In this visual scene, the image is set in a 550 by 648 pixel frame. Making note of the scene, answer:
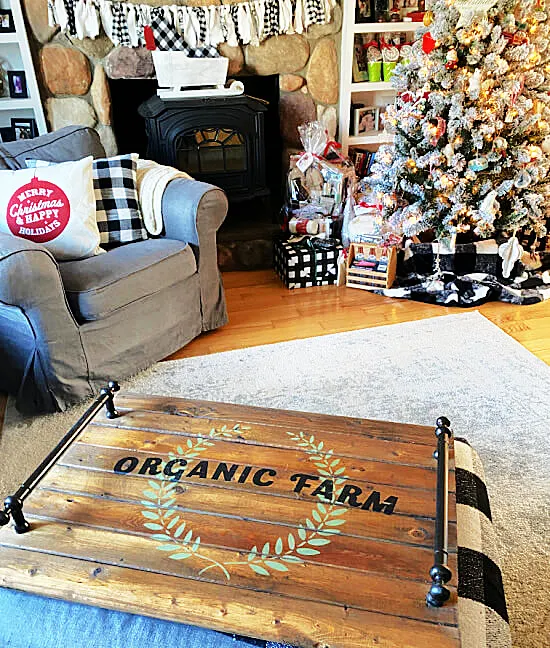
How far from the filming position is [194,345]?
2.75 meters

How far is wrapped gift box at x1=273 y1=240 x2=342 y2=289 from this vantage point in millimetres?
3227

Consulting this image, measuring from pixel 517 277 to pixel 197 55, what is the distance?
213cm

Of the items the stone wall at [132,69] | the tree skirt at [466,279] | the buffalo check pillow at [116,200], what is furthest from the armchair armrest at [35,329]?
the tree skirt at [466,279]

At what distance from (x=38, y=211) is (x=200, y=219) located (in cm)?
65

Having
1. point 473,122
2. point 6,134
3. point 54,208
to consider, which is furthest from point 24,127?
point 473,122

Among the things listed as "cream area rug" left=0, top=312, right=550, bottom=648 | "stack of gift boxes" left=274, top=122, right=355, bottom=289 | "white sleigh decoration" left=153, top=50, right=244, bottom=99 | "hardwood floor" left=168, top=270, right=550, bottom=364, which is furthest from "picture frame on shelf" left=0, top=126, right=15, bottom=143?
"cream area rug" left=0, top=312, right=550, bottom=648

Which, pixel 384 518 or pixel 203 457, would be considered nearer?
pixel 384 518

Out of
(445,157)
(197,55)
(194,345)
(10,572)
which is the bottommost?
(194,345)

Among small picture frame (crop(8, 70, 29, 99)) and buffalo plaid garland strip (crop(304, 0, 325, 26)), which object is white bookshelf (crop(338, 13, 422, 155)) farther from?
small picture frame (crop(8, 70, 29, 99))

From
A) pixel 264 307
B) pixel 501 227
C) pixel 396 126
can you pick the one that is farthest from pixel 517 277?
pixel 264 307

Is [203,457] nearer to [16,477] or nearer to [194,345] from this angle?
[16,477]

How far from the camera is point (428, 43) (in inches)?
109

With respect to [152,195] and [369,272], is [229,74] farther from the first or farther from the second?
[369,272]

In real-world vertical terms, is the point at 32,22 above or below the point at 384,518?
above
